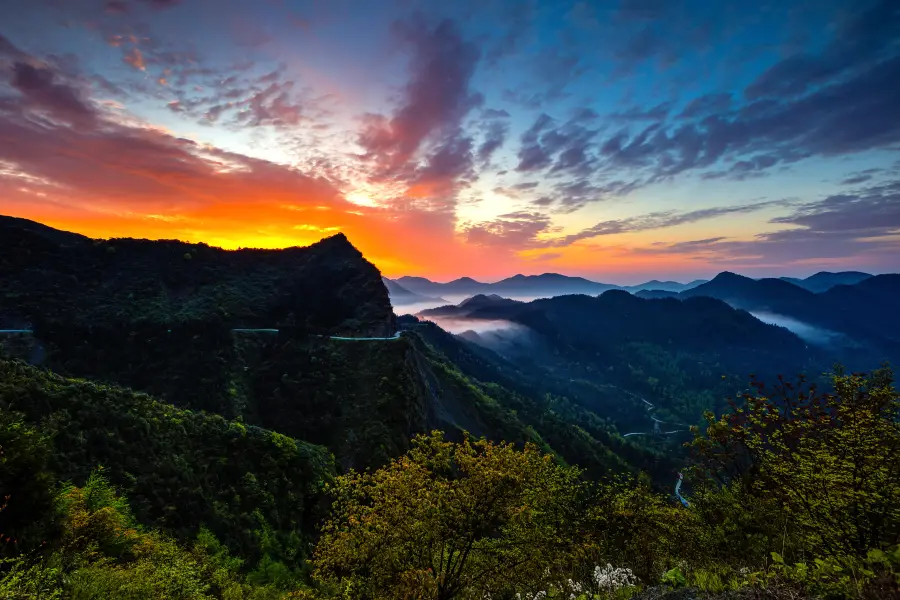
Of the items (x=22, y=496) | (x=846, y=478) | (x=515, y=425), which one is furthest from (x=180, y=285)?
(x=846, y=478)

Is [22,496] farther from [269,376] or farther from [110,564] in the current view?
[269,376]

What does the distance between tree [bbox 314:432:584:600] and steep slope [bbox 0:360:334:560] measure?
18.8 m

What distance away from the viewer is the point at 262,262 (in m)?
109

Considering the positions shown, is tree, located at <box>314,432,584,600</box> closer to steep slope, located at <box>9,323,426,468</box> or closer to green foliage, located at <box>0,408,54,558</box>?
green foliage, located at <box>0,408,54,558</box>

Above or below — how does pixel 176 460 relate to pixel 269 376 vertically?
above

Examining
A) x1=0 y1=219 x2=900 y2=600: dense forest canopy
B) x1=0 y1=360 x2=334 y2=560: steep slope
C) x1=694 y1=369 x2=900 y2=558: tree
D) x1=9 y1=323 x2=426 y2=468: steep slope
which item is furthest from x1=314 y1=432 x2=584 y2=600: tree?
x1=9 y1=323 x2=426 y2=468: steep slope

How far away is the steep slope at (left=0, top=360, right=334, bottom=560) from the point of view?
2959 centimetres

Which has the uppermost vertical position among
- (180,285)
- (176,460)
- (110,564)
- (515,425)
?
(180,285)

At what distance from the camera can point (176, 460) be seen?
34.3m

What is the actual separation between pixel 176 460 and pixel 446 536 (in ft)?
99.3

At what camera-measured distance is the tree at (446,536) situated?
17594 millimetres

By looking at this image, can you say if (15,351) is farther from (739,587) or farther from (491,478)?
(739,587)

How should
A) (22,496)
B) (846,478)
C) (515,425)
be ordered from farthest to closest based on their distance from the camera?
1. (515,425)
2. (22,496)
3. (846,478)

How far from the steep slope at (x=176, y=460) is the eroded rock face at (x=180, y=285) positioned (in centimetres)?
4513
